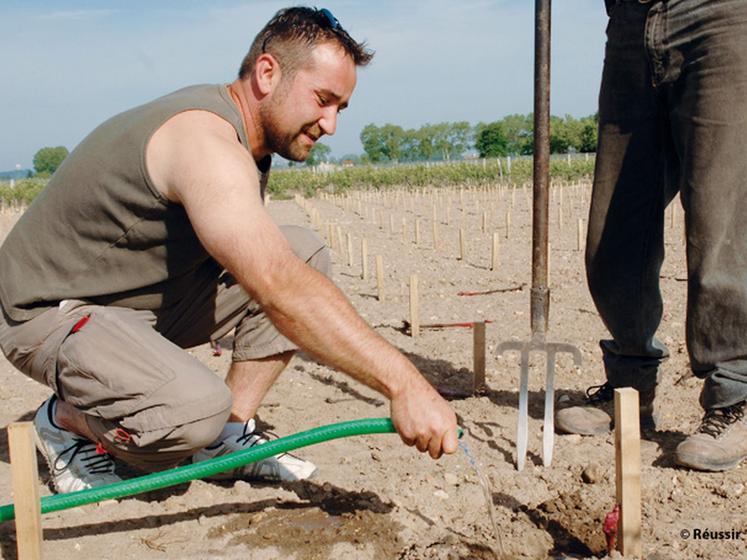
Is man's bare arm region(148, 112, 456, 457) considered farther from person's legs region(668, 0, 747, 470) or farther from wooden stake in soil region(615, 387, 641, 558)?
person's legs region(668, 0, 747, 470)

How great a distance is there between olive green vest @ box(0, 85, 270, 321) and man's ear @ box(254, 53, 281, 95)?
0.38 ft

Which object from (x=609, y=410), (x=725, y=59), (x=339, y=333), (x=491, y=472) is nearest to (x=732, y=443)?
A: (x=609, y=410)

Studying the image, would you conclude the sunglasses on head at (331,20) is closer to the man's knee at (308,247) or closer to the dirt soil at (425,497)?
the man's knee at (308,247)

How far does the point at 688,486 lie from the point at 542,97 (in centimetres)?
146

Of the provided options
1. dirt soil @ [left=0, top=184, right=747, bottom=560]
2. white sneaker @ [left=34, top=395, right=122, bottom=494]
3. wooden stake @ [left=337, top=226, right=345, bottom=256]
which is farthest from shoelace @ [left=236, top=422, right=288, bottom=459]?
wooden stake @ [left=337, top=226, right=345, bottom=256]

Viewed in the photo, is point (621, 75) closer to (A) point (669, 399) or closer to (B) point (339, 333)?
(A) point (669, 399)

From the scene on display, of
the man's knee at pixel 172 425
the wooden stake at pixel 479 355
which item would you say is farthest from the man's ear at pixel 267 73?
the wooden stake at pixel 479 355

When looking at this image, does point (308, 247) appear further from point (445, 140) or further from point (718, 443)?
point (445, 140)

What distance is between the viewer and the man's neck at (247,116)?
2.36 metres

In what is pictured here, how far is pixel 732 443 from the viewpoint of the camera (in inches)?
98.3

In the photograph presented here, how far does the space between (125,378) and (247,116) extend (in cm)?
91

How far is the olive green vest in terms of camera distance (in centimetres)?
219

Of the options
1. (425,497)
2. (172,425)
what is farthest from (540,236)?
(172,425)

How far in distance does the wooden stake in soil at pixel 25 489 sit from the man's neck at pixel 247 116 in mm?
1105
